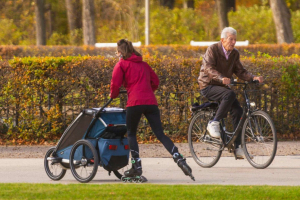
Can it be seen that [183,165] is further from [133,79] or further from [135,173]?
[133,79]

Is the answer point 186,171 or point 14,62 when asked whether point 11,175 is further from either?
point 14,62

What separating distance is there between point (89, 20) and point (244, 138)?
64.4 feet

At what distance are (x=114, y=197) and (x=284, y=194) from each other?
5.26 feet

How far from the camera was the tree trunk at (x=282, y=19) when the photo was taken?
21.3 meters

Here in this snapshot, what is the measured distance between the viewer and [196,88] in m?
10.1

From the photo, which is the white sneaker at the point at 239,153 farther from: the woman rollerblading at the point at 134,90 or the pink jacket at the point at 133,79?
the pink jacket at the point at 133,79

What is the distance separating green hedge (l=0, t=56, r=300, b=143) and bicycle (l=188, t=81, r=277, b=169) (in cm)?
213

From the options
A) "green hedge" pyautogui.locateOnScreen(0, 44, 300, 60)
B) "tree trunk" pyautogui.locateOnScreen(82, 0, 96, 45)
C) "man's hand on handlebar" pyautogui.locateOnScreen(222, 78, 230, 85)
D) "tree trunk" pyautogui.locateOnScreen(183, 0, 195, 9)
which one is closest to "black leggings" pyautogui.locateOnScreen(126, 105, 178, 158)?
"man's hand on handlebar" pyautogui.locateOnScreen(222, 78, 230, 85)

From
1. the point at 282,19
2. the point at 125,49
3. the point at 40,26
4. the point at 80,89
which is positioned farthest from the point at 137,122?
the point at 40,26

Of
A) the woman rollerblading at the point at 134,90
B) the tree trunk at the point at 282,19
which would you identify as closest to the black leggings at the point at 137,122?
the woman rollerblading at the point at 134,90

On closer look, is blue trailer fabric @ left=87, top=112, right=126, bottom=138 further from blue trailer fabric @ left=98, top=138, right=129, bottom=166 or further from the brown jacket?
the brown jacket

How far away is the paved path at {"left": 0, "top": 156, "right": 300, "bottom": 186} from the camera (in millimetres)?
6844

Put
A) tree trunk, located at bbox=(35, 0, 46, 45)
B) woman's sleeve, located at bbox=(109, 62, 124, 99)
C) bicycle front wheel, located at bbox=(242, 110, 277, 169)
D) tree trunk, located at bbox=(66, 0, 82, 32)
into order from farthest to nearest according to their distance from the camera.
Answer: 1. tree trunk, located at bbox=(66, 0, 82, 32)
2. tree trunk, located at bbox=(35, 0, 46, 45)
3. bicycle front wheel, located at bbox=(242, 110, 277, 169)
4. woman's sleeve, located at bbox=(109, 62, 124, 99)

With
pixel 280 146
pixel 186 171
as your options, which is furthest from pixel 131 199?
pixel 280 146
